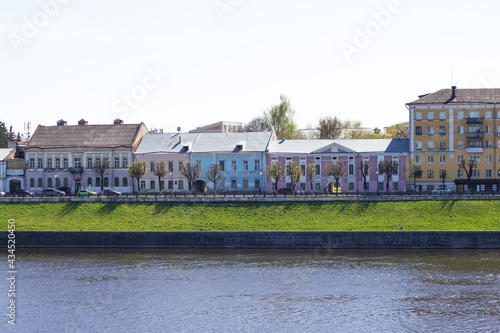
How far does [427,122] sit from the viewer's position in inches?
3206

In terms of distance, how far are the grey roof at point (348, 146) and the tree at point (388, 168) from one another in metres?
2.02

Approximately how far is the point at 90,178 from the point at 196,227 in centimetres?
3065

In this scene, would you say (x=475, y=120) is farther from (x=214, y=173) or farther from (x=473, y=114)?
(x=214, y=173)

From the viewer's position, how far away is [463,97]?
267ft

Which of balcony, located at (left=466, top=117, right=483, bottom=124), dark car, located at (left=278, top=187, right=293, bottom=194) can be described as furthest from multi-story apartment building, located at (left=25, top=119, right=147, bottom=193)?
balcony, located at (left=466, top=117, right=483, bottom=124)

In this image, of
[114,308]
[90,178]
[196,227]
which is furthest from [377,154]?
[114,308]

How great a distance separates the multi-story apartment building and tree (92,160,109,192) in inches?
16.8

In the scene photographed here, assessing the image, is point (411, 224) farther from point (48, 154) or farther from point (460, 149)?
point (48, 154)

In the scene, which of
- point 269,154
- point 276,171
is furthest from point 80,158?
point 276,171

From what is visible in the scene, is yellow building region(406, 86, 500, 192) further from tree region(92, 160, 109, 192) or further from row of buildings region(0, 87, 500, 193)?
tree region(92, 160, 109, 192)

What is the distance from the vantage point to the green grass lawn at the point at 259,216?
201 feet

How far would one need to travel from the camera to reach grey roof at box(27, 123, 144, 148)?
8875cm

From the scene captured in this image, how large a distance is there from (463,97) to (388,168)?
546 inches

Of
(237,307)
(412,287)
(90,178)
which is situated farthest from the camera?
(90,178)
